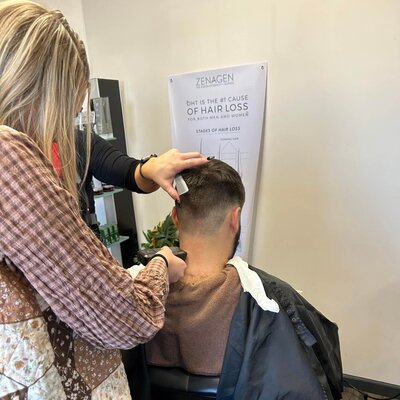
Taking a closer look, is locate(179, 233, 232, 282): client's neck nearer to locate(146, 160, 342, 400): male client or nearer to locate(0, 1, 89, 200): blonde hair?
locate(146, 160, 342, 400): male client

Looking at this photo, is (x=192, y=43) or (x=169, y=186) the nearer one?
(x=169, y=186)

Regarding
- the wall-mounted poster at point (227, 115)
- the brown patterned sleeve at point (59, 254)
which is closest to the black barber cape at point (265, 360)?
the brown patterned sleeve at point (59, 254)

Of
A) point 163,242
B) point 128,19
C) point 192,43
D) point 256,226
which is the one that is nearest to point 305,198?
point 256,226

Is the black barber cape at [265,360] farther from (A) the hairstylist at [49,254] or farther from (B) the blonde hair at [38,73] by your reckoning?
(B) the blonde hair at [38,73]

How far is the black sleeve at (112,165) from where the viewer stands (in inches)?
60.2

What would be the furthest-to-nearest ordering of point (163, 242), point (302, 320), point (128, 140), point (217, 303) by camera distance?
point (128, 140) < point (163, 242) < point (302, 320) < point (217, 303)

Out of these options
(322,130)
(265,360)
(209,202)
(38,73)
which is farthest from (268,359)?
(322,130)

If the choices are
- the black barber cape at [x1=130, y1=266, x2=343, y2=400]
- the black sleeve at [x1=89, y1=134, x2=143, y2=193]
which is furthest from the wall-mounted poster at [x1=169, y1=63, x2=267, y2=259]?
the black barber cape at [x1=130, y1=266, x2=343, y2=400]

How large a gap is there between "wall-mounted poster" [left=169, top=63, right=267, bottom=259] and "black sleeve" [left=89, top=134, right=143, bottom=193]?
833 mm

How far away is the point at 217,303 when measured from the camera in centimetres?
114

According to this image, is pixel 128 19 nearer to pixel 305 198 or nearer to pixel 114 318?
pixel 305 198

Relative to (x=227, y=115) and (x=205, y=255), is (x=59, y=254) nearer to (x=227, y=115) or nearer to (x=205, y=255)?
(x=205, y=255)

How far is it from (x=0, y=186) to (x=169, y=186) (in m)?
0.74

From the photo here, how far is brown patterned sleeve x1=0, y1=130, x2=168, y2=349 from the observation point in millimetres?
597
